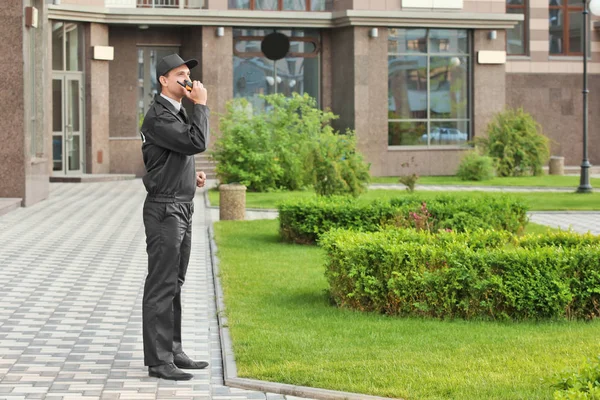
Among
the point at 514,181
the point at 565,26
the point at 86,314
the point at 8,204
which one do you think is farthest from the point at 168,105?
the point at 565,26

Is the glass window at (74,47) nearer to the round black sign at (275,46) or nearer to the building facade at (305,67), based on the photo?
the building facade at (305,67)

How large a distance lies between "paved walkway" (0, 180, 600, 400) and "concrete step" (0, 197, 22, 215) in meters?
0.29

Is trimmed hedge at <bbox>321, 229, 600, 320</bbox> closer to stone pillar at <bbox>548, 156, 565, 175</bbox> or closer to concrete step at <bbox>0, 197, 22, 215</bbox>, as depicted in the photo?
concrete step at <bbox>0, 197, 22, 215</bbox>

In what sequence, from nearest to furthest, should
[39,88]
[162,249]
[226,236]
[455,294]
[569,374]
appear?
[569,374]
[162,249]
[455,294]
[226,236]
[39,88]

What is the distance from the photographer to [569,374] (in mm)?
5969

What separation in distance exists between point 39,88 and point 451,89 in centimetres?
1555

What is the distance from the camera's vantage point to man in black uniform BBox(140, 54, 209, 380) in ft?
24.7

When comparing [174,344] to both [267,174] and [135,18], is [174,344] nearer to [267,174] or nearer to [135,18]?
[267,174]

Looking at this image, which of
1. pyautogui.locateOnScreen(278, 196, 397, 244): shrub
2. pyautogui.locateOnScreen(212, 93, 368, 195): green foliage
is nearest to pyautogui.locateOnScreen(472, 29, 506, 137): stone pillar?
pyautogui.locateOnScreen(212, 93, 368, 195): green foliage

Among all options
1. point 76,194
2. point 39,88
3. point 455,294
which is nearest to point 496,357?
point 455,294

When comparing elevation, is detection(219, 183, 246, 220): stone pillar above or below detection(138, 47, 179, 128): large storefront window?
below

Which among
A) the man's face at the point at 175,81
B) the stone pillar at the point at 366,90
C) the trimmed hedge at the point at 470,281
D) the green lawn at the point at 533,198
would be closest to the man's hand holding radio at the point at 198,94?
the man's face at the point at 175,81

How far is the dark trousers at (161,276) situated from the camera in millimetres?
7551

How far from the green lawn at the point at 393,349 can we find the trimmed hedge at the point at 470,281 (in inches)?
7.6
